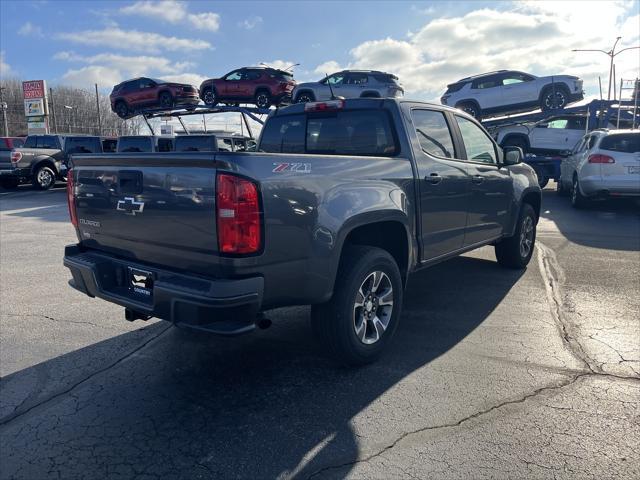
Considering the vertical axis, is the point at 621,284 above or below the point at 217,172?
below

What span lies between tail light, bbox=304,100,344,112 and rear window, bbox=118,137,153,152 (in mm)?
12114

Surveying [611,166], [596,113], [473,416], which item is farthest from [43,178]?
[596,113]

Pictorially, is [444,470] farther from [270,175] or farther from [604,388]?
[270,175]

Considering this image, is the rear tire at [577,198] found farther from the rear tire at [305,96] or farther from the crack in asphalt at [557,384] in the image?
the rear tire at [305,96]

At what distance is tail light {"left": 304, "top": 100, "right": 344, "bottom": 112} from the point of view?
4.20 meters

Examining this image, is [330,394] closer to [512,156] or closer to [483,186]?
[483,186]

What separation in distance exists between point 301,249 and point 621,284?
447cm

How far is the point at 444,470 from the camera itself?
2.42 metres

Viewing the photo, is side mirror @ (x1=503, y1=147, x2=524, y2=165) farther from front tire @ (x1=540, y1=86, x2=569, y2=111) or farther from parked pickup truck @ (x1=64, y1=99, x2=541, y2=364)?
front tire @ (x1=540, y1=86, x2=569, y2=111)

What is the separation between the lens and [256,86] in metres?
20.5

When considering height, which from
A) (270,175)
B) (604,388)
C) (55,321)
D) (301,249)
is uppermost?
(270,175)

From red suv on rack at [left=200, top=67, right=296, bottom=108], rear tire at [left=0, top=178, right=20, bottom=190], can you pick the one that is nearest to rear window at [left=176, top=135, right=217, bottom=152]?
red suv on rack at [left=200, top=67, right=296, bottom=108]

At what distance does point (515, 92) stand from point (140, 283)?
54.3ft

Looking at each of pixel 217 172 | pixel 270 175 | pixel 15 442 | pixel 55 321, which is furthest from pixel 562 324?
pixel 55 321
